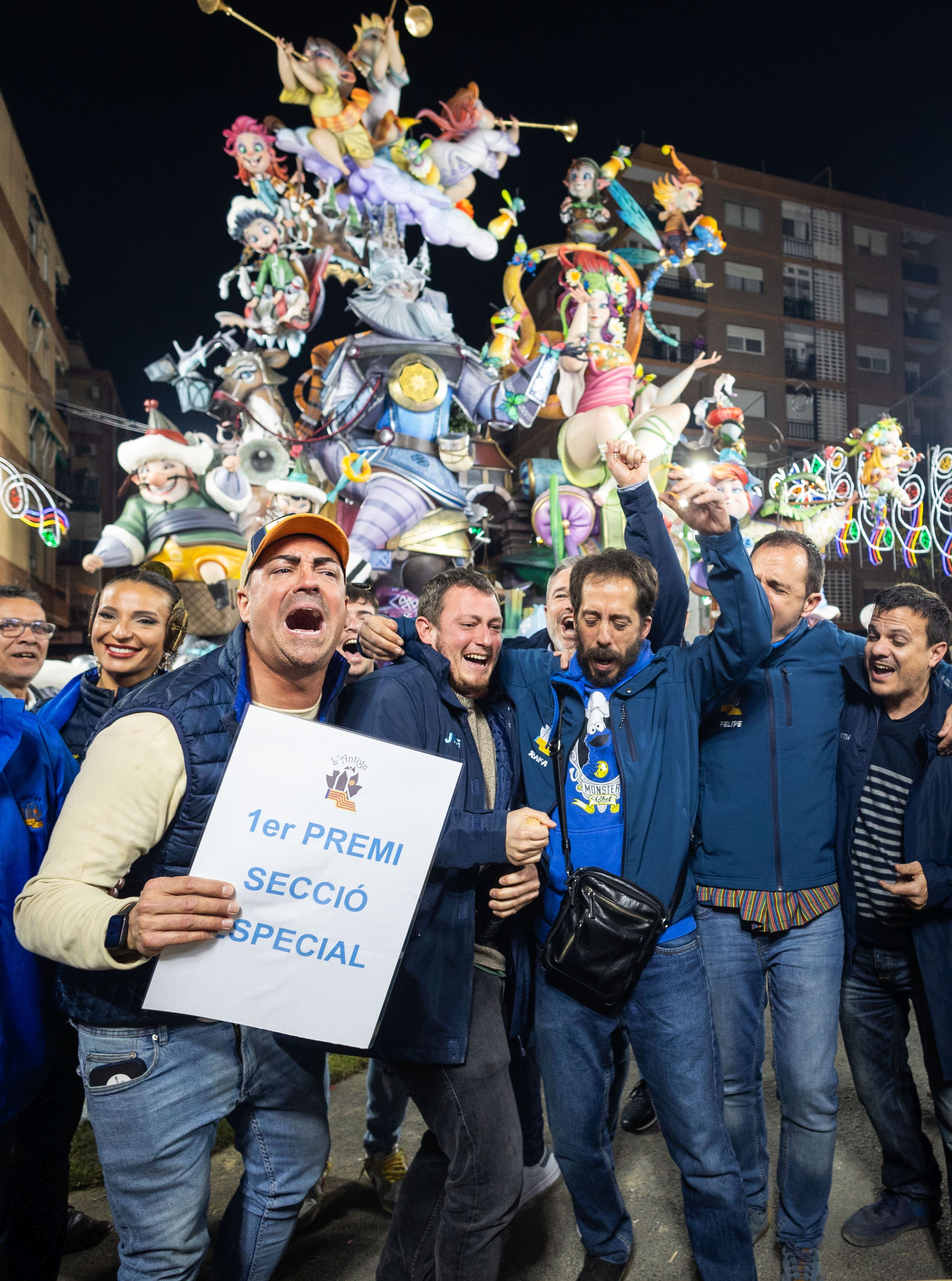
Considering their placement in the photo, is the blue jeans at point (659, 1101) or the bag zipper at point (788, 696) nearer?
the blue jeans at point (659, 1101)

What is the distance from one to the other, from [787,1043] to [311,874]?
71.9 inches

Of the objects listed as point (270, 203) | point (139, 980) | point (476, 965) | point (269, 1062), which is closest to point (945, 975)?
point (476, 965)

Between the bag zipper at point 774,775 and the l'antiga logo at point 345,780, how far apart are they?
5.20 ft

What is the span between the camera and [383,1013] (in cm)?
193

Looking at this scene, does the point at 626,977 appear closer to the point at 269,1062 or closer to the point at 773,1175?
the point at 269,1062

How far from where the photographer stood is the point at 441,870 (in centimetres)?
222

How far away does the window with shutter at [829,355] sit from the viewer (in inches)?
997

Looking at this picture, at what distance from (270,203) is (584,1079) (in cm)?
1276

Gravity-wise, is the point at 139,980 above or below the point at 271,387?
below

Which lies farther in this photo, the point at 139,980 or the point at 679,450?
the point at 679,450

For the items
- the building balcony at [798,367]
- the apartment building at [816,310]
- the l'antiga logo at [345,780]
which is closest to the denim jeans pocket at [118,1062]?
the l'antiga logo at [345,780]

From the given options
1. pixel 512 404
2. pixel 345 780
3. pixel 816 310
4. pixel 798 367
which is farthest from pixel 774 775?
pixel 816 310

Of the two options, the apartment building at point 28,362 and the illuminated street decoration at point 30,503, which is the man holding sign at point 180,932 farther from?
the apartment building at point 28,362

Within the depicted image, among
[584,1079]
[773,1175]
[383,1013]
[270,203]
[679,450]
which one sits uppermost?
[270,203]
